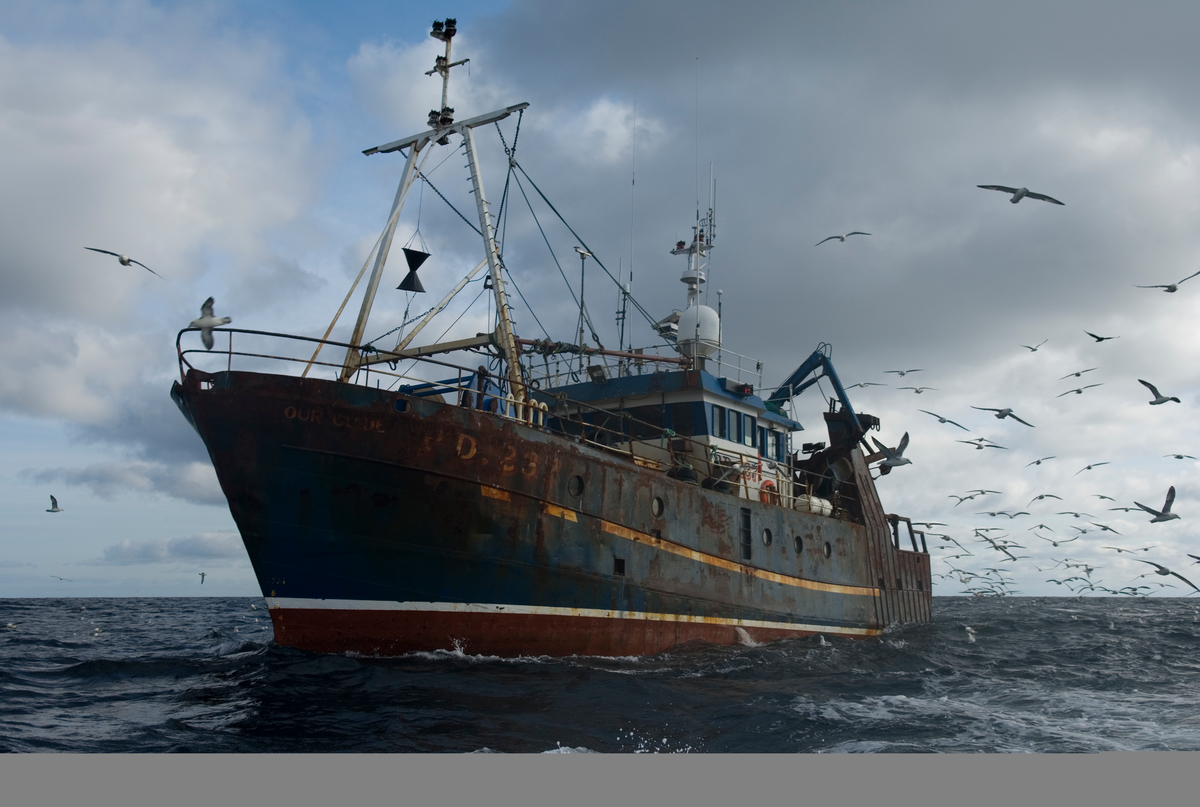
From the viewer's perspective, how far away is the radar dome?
22.6m

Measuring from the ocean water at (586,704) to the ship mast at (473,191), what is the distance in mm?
5435

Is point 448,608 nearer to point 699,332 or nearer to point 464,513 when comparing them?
point 464,513

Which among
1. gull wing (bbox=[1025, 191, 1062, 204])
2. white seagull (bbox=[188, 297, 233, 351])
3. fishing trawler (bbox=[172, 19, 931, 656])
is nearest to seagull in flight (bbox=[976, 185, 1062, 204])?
gull wing (bbox=[1025, 191, 1062, 204])

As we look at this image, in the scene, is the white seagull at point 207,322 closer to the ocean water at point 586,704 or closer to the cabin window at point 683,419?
the ocean water at point 586,704

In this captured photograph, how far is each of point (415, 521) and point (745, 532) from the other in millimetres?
7791

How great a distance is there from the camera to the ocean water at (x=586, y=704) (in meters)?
9.56

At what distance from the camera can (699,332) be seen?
22.8 meters

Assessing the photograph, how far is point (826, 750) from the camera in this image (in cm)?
964

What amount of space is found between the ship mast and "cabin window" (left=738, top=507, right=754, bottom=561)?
5420 mm

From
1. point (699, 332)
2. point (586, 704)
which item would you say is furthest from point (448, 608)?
point (699, 332)

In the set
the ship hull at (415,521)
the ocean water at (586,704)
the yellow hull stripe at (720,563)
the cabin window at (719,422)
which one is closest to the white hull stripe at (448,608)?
the ship hull at (415,521)

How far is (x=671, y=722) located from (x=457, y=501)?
496 centimetres

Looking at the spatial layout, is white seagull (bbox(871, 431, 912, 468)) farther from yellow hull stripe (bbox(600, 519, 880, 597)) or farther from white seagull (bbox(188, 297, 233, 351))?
white seagull (bbox(188, 297, 233, 351))

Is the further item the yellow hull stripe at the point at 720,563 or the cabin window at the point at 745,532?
the cabin window at the point at 745,532
